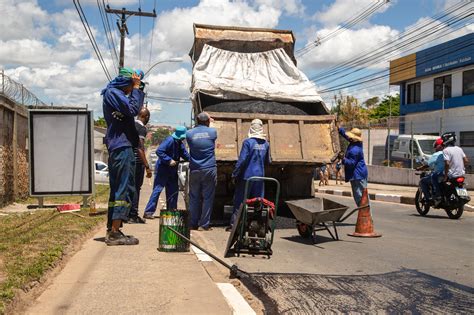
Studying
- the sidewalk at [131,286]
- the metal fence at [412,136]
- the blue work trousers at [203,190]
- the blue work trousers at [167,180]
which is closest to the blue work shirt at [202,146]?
the blue work trousers at [203,190]

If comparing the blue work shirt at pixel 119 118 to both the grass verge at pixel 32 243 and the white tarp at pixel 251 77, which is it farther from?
the white tarp at pixel 251 77

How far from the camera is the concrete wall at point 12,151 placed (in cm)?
1262

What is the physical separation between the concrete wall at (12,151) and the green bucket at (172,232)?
704 centimetres

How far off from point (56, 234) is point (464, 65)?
3165 cm

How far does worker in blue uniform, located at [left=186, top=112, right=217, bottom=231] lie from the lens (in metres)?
9.01

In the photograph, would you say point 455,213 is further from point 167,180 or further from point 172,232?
point 172,232

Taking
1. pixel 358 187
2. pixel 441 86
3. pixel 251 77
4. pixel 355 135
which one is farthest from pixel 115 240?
pixel 441 86

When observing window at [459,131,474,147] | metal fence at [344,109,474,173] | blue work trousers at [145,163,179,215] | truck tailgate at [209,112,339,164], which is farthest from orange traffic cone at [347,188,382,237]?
window at [459,131,474,147]

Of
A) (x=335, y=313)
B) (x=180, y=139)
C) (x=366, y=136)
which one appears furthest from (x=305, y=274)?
(x=366, y=136)

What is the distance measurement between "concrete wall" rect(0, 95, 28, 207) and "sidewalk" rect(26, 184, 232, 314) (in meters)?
7.11

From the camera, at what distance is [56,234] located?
6.99m

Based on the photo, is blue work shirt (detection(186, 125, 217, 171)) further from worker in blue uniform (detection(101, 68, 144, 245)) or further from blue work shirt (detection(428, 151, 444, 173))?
blue work shirt (detection(428, 151, 444, 173))

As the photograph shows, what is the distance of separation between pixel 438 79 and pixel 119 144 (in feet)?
112

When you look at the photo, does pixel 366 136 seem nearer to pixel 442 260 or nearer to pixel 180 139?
pixel 180 139
